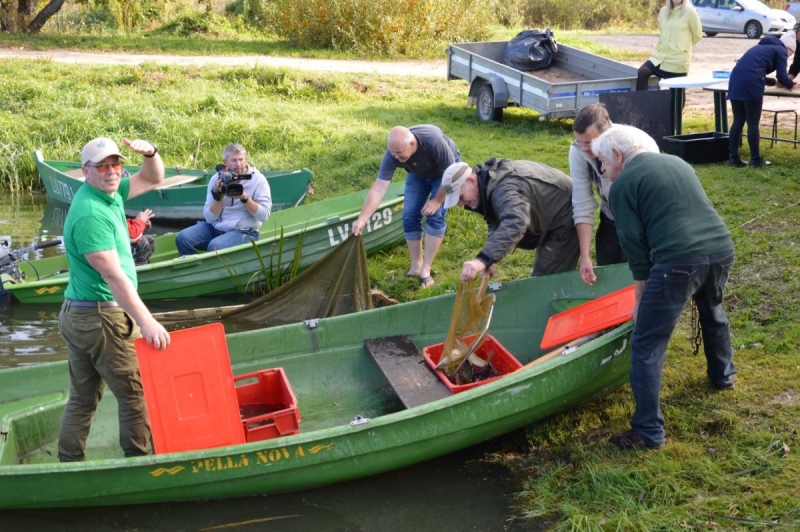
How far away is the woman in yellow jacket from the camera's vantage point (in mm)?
11125

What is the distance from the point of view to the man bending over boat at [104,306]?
4.26 m

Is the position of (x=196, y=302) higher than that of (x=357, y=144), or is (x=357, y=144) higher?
(x=357, y=144)

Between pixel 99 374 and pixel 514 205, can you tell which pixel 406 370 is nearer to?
pixel 514 205

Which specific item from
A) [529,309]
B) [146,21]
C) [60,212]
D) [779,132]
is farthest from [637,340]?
[146,21]

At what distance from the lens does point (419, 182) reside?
7.77 meters

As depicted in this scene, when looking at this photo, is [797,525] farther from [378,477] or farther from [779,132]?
[779,132]

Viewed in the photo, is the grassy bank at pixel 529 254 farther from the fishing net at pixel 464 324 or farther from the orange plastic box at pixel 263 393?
the orange plastic box at pixel 263 393

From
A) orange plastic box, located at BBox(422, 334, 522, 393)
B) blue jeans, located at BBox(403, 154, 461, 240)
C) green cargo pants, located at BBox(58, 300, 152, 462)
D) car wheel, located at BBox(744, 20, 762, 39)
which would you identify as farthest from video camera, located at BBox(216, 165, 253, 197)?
car wheel, located at BBox(744, 20, 762, 39)


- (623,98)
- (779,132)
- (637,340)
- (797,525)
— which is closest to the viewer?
(797,525)

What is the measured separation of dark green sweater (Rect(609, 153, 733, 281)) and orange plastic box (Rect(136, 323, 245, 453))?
2460 millimetres

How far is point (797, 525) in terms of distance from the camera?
13.6 ft

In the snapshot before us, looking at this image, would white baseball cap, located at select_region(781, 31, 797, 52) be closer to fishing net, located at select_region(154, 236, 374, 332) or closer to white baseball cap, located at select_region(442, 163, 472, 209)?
fishing net, located at select_region(154, 236, 374, 332)

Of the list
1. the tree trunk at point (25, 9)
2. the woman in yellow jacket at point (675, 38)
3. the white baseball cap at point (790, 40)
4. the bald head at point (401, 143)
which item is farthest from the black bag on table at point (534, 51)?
the tree trunk at point (25, 9)

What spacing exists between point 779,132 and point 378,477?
8.82 meters
